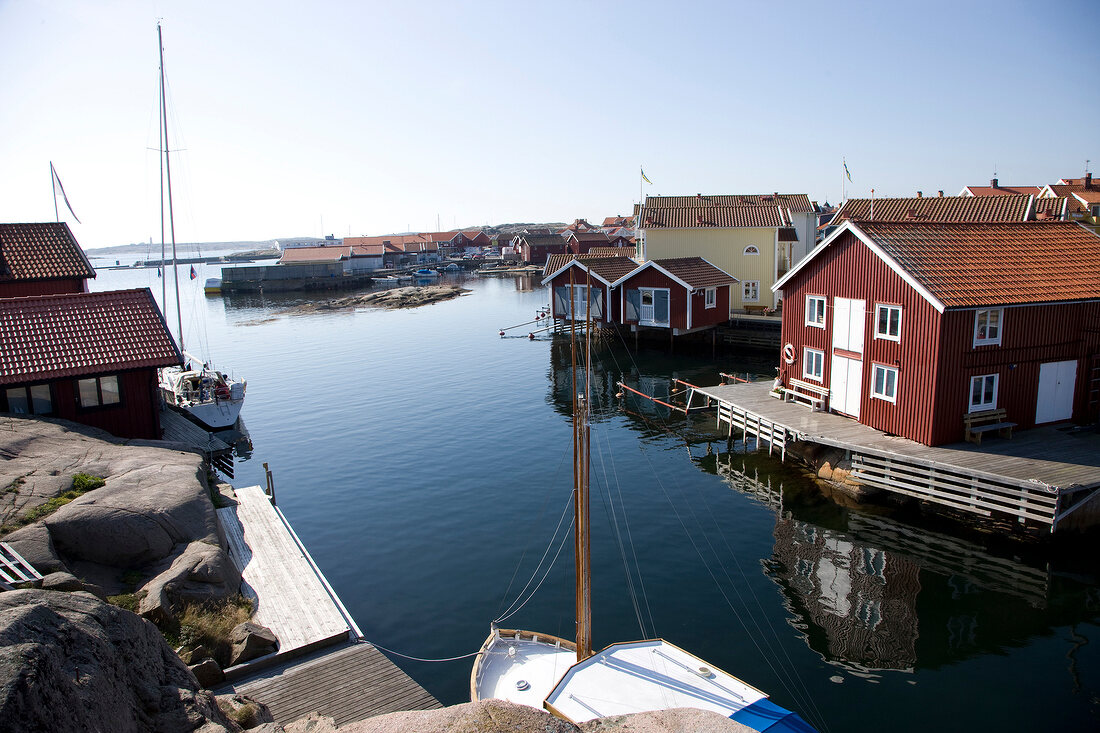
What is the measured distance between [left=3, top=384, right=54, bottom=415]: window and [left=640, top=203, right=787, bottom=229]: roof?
44743 millimetres

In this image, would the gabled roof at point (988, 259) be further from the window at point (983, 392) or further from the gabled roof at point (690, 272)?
the gabled roof at point (690, 272)

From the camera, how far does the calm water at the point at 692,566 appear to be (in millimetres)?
14914

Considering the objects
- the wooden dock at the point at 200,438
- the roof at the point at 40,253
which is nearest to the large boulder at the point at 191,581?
the wooden dock at the point at 200,438

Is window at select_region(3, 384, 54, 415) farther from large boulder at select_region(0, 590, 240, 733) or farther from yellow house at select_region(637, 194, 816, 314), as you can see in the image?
yellow house at select_region(637, 194, 816, 314)

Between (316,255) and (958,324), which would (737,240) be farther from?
(316,255)

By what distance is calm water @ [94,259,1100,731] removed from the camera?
587 inches

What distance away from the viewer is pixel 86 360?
A: 900 inches

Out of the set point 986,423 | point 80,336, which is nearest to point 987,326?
point 986,423

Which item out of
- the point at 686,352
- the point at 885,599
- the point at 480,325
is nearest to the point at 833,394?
the point at 885,599

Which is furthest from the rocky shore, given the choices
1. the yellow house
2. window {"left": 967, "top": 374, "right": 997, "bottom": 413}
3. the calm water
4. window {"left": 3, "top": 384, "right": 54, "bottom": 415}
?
the yellow house

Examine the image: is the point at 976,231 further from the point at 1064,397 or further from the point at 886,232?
the point at 1064,397

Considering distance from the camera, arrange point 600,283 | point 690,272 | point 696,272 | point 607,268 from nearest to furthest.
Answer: point 690,272 → point 696,272 → point 600,283 → point 607,268

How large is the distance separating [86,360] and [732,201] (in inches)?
2083

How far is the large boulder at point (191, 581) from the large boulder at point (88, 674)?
4124 mm
